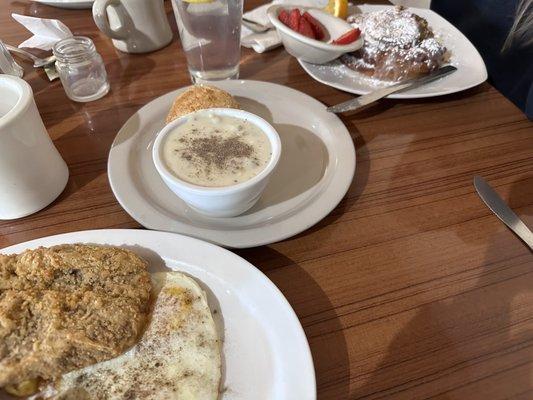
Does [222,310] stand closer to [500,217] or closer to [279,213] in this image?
[279,213]

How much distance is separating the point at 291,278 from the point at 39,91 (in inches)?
44.5

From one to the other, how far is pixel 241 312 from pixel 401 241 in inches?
17.2

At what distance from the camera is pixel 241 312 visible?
88 cm

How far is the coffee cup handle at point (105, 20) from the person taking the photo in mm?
1416

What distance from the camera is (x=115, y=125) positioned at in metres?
1.37

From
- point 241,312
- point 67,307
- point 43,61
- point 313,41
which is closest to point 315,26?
point 313,41

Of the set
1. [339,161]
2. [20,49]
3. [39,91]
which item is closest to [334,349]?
[339,161]

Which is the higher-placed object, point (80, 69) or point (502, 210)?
point (80, 69)

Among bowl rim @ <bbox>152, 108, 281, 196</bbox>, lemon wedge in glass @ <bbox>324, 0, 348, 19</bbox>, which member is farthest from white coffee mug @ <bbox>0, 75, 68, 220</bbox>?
lemon wedge in glass @ <bbox>324, 0, 348, 19</bbox>

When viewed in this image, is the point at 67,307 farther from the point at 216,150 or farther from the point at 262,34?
the point at 262,34

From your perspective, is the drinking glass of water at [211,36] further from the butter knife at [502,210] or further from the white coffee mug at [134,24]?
the butter knife at [502,210]

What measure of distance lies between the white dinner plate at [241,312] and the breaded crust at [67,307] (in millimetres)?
52

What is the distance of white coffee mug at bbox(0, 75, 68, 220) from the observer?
38.6 inches

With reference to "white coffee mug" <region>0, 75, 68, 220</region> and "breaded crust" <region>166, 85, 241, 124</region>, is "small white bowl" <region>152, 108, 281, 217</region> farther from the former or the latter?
"white coffee mug" <region>0, 75, 68, 220</region>
